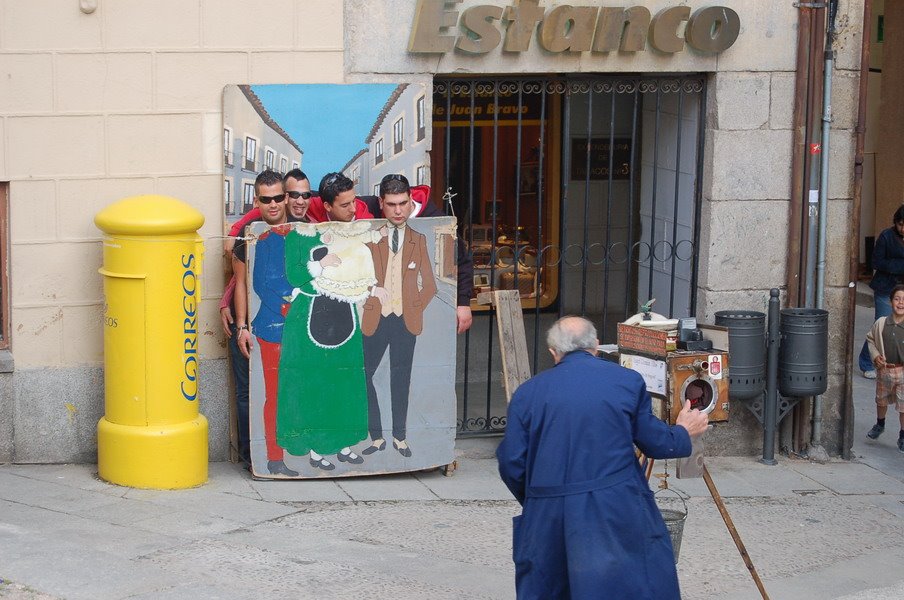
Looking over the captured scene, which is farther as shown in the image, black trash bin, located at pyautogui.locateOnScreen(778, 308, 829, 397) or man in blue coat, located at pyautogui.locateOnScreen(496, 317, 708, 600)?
black trash bin, located at pyautogui.locateOnScreen(778, 308, 829, 397)

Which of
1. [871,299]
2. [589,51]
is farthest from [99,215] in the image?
[871,299]

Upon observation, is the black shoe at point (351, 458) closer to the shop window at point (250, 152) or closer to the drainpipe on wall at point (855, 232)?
the shop window at point (250, 152)

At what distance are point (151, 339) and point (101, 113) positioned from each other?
1498 mm

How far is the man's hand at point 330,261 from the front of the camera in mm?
7834

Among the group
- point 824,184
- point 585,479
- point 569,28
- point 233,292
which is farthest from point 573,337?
point 824,184

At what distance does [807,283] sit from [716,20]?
1.97m

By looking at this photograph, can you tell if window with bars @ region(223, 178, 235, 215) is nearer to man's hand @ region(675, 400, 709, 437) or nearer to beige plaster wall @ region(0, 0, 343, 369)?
beige plaster wall @ region(0, 0, 343, 369)

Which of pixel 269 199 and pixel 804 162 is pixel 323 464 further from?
pixel 804 162

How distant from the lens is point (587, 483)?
196 inches

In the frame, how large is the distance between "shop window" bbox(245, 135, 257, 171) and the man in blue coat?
3550 mm

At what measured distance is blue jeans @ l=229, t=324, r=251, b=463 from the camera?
8.08 meters

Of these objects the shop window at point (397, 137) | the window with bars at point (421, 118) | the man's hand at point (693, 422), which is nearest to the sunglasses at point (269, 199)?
the shop window at point (397, 137)

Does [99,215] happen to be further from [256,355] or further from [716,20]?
[716,20]

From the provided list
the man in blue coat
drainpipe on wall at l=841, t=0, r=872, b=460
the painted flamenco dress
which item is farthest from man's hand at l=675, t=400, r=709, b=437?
drainpipe on wall at l=841, t=0, r=872, b=460
